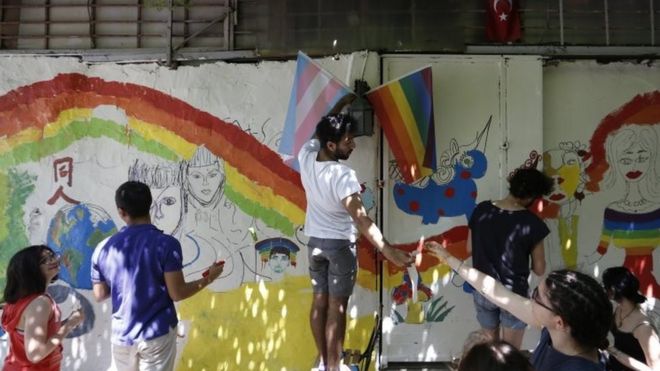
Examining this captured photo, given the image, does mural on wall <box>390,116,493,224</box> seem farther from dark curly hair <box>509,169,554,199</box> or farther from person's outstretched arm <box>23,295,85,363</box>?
person's outstretched arm <box>23,295,85,363</box>

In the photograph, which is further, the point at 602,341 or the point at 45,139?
the point at 45,139

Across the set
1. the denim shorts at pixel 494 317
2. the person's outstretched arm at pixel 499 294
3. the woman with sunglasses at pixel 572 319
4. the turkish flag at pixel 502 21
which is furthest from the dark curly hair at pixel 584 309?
the turkish flag at pixel 502 21

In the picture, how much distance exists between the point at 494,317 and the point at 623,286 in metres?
0.93

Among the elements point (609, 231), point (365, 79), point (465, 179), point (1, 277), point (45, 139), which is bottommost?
point (1, 277)

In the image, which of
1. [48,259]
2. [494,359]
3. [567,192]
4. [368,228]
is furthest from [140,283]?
[567,192]

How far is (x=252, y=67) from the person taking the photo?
15.6 feet

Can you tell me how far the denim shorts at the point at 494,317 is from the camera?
3.75m

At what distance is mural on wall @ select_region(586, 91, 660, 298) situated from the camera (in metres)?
4.81

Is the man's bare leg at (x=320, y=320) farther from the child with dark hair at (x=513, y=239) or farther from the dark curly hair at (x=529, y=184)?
the dark curly hair at (x=529, y=184)

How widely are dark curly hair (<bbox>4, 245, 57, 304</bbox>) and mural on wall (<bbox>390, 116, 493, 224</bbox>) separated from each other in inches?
106

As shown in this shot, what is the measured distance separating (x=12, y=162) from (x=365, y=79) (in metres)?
3.00

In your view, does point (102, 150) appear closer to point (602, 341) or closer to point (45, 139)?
point (45, 139)

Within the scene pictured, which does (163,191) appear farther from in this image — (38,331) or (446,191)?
(446,191)

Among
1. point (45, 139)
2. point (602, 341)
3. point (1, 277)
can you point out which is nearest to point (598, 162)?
point (602, 341)
